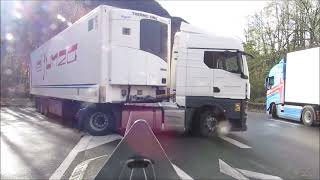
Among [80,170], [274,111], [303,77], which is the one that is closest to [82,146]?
[80,170]

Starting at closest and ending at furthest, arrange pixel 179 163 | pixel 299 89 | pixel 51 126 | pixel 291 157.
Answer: pixel 179 163 < pixel 291 157 < pixel 51 126 < pixel 299 89

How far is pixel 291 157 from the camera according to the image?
9.29m

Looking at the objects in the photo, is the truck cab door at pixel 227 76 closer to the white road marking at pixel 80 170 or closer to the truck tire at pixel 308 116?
the white road marking at pixel 80 170

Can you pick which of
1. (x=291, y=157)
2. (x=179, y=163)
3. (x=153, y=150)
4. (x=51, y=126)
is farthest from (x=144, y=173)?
(x=51, y=126)

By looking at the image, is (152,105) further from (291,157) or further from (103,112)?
(291,157)

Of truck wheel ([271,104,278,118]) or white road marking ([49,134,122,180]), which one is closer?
white road marking ([49,134,122,180])

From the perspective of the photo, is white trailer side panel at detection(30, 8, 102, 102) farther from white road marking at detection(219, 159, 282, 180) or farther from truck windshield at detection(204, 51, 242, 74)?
white road marking at detection(219, 159, 282, 180)

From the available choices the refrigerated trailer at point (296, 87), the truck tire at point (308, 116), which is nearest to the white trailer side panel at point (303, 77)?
the refrigerated trailer at point (296, 87)

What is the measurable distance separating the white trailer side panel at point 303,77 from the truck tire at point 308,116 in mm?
282

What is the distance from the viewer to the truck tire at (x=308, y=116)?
17.7 meters

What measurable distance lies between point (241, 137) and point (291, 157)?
3.55 metres

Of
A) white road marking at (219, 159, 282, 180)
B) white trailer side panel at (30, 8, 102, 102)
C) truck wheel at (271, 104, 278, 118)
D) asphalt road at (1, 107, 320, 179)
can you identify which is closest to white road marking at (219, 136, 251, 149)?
asphalt road at (1, 107, 320, 179)

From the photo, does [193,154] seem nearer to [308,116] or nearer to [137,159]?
[137,159]

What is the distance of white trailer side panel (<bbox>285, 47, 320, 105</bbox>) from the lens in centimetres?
1570
